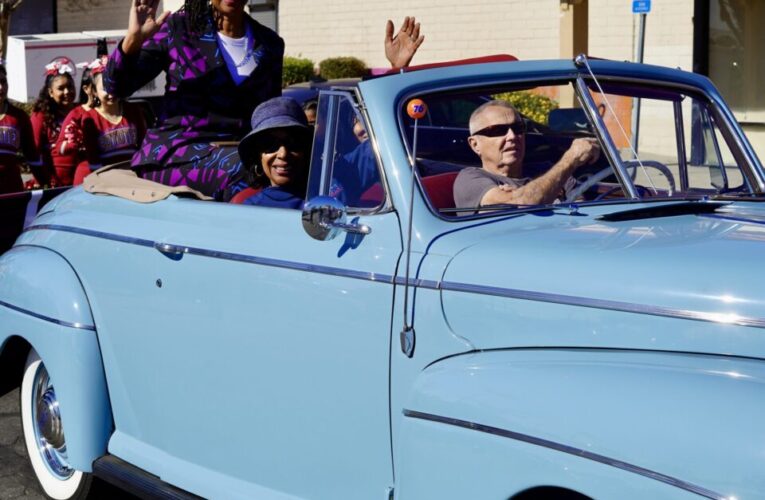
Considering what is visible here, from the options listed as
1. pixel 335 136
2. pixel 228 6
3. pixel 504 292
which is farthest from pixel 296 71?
pixel 504 292

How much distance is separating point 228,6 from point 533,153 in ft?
5.81

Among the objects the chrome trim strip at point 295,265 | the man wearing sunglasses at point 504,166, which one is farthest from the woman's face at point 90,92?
the man wearing sunglasses at point 504,166

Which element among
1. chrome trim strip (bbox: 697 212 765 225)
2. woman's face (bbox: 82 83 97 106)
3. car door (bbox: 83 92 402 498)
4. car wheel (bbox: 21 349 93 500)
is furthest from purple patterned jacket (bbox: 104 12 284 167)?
woman's face (bbox: 82 83 97 106)

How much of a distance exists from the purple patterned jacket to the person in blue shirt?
696 mm

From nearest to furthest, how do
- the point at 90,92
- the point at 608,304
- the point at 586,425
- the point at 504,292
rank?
the point at 586,425
the point at 608,304
the point at 504,292
the point at 90,92

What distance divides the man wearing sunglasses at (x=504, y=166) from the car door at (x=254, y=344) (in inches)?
14.3

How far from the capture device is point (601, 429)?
2416 mm

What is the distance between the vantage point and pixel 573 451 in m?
2.45

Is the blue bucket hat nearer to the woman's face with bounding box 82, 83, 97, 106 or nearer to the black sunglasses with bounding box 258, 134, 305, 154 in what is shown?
the black sunglasses with bounding box 258, 134, 305, 154

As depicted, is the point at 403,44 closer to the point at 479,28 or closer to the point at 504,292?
the point at 504,292

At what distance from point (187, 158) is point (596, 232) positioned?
2182mm

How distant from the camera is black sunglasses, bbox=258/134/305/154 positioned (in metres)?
3.93

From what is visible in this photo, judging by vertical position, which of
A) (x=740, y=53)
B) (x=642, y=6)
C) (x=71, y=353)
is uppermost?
(x=642, y=6)

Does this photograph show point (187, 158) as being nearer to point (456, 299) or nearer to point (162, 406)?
point (162, 406)
